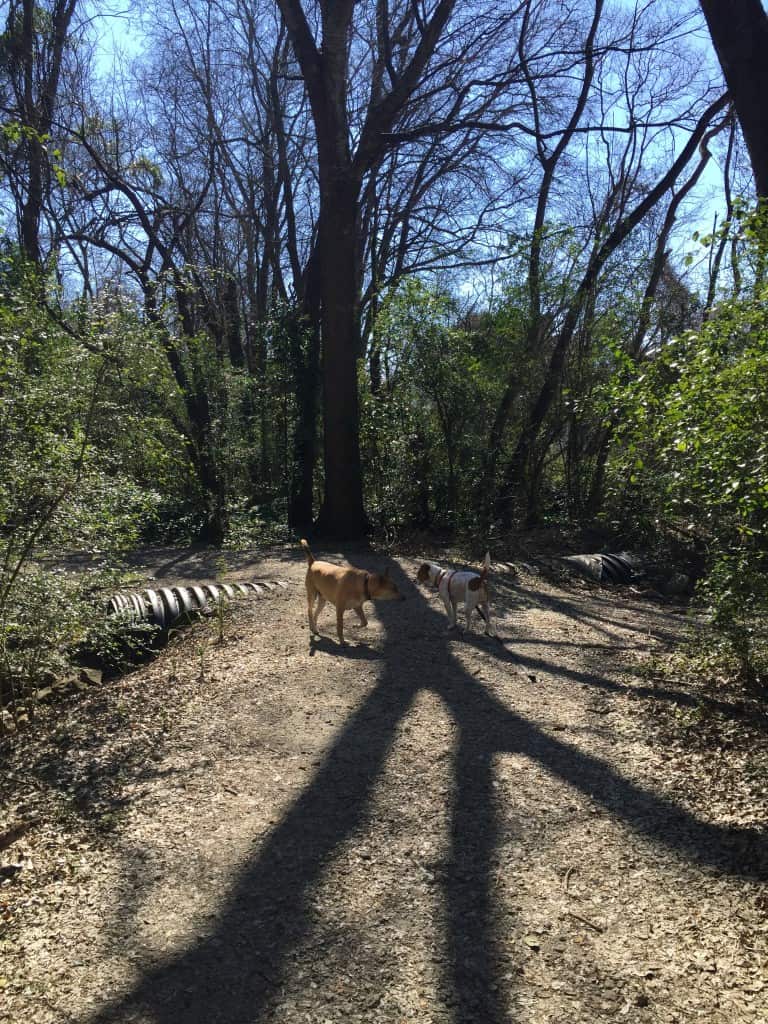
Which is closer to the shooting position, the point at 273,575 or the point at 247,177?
the point at 273,575

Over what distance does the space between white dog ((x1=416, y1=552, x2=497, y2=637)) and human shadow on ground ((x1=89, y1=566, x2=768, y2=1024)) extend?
1292mm

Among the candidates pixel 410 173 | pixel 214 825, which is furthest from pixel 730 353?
pixel 410 173

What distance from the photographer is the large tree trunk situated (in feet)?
17.7

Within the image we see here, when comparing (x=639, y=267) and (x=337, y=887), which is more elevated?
(x=639, y=267)

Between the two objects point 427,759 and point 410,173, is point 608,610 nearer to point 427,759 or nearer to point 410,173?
point 427,759

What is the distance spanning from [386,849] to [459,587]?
11.0 ft

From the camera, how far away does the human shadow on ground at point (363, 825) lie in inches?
102

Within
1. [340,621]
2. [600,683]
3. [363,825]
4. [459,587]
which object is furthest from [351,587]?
[363,825]

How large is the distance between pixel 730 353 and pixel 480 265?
1573 cm

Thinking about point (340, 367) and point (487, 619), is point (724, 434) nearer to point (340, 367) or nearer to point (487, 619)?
point (487, 619)

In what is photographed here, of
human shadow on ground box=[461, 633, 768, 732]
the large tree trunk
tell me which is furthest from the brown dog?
the large tree trunk

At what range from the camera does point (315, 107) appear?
40.8 feet

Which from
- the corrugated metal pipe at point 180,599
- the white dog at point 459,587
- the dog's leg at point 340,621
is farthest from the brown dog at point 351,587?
the corrugated metal pipe at point 180,599

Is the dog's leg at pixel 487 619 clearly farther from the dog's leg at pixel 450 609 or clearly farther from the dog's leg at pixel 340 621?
the dog's leg at pixel 340 621
